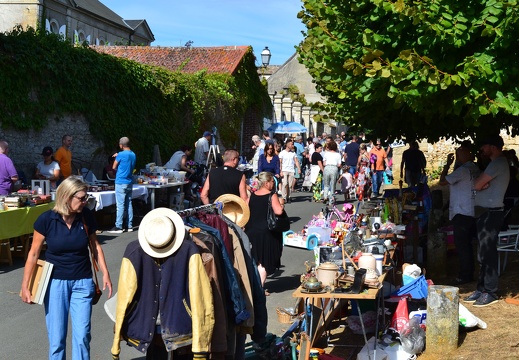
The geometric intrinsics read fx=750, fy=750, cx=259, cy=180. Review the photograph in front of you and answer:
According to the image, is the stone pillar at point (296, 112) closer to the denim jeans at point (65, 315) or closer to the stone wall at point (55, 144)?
the stone wall at point (55, 144)

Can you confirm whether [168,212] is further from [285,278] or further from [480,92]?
[285,278]

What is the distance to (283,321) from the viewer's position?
828 cm

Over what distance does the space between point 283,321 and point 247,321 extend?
2.44 meters

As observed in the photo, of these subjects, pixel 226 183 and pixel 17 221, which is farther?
pixel 17 221

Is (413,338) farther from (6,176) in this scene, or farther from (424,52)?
(6,176)

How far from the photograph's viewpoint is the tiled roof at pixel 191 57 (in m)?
30.2

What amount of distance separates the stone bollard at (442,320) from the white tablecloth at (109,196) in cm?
854

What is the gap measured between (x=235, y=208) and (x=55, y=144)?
36.4 feet

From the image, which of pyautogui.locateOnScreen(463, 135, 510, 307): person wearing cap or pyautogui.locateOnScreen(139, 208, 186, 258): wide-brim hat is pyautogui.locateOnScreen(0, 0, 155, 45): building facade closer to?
pyautogui.locateOnScreen(463, 135, 510, 307): person wearing cap

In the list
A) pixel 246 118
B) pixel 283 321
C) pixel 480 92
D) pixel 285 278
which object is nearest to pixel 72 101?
pixel 285 278

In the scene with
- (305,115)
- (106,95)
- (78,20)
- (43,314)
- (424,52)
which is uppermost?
(78,20)

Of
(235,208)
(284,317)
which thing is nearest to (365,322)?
(284,317)

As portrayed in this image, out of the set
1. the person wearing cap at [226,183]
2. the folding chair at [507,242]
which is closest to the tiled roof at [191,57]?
the folding chair at [507,242]

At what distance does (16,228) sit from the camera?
11328mm
